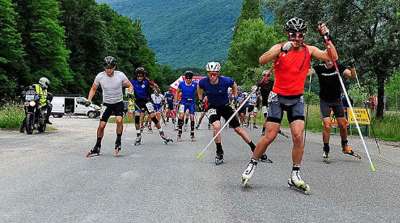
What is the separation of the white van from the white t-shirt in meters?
36.0

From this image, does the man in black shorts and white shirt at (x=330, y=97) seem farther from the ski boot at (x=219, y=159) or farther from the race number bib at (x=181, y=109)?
the race number bib at (x=181, y=109)

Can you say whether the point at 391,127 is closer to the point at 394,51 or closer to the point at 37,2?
the point at 394,51

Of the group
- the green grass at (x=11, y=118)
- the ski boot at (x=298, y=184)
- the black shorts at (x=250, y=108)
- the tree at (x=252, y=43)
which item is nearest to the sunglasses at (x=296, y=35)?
the ski boot at (x=298, y=184)

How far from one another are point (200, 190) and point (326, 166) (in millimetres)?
3611

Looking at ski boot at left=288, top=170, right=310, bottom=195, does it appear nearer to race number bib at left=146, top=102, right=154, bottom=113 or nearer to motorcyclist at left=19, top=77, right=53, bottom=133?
race number bib at left=146, top=102, right=154, bottom=113

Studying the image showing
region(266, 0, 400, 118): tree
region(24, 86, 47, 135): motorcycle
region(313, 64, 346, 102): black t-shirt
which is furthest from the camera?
region(266, 0, 400, 118): tree

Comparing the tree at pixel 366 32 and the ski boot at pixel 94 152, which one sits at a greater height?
the tree at pixel 366 32

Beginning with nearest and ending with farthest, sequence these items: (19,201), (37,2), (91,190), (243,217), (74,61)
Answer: (243,217), (19,201), (91,190), (37,2), (74,61)

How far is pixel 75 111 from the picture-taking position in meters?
53.8

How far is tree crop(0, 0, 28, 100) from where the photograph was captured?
53316 mm

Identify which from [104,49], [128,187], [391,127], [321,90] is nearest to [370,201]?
[128,187]

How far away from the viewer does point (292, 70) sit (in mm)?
7711

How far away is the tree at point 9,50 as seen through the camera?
5332cm

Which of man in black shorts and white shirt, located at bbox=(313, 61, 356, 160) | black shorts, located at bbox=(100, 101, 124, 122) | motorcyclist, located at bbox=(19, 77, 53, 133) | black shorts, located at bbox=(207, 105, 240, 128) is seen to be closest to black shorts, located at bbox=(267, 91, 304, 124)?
black shorts, located at bbox=(207, 105, 240, 128)
